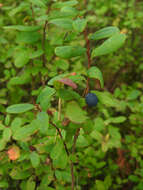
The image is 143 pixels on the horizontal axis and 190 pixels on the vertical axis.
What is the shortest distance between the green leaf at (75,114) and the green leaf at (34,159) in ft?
1.78

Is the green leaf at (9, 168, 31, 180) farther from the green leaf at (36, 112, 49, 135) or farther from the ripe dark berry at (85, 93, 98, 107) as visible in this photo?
the ripe dark berry at (85, 93, 98, 107)

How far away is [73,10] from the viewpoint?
34.4 inches

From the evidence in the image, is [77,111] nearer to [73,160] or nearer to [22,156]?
[73,160]

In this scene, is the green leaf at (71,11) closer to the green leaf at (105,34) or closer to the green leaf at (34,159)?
the green leaf at (105,34)

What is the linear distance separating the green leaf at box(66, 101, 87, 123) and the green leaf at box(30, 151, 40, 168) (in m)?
0.54

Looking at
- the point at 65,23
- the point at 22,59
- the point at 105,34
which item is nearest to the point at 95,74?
the point at 105,34

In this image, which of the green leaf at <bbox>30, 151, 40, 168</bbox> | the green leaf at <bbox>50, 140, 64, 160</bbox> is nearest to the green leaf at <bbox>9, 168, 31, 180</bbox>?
the green leaf at <bbox>30, 151, 40, 168</bbox>

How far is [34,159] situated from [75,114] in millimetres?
567

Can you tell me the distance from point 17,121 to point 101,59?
185 centimetres

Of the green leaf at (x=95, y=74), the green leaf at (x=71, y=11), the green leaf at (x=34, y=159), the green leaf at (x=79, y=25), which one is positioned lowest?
the green leaf at (x=34, y=159)

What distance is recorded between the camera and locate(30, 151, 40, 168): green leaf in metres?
1.03

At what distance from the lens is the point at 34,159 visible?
1.05m

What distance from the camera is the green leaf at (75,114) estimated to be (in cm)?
58

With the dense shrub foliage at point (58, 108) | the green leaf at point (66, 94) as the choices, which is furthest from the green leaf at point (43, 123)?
the green leaf at point (66, 94)
